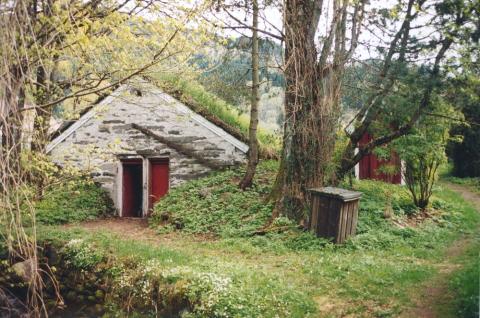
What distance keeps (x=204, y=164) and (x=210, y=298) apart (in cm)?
753

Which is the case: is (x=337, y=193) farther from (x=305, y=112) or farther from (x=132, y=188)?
(x=132, y=188)

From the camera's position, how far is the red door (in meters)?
13.2

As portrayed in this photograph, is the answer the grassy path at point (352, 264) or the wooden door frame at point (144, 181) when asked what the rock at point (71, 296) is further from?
the wooden door frame at point (144, 181)

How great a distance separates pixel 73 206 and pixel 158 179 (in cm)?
274

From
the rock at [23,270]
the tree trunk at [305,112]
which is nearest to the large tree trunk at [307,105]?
the tree trunk at [305,112]

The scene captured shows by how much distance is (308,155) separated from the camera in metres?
Answer: 9.00

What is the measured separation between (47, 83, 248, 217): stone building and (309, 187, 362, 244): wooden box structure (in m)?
4.69

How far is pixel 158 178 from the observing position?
43.7 feet

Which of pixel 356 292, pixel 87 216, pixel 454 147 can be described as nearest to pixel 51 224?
pixel 87 216

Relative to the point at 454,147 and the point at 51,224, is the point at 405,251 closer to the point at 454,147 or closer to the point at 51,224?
the point at 51,224

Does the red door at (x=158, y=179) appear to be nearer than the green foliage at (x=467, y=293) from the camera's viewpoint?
No

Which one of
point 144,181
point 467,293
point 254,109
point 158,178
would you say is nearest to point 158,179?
point 158,178

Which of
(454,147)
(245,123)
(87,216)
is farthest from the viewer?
(454,147)

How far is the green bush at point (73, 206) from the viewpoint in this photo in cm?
1127
